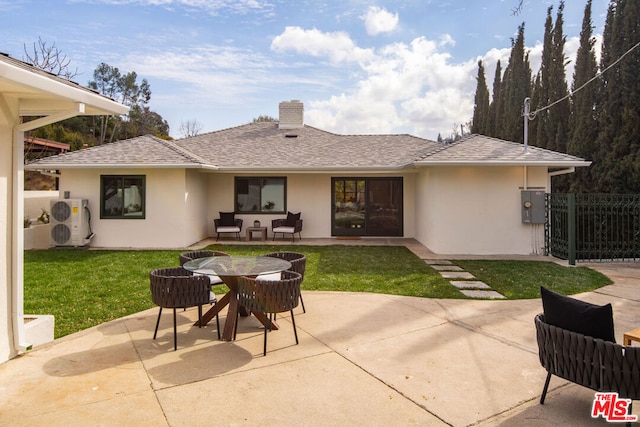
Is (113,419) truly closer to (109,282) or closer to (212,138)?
(109,282)

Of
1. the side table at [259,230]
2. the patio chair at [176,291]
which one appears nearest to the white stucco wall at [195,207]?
the side table at [259,230]

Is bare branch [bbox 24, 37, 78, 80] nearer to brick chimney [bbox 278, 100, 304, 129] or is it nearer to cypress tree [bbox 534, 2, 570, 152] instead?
brick chimney [bbox 278, 100, 304, 129]

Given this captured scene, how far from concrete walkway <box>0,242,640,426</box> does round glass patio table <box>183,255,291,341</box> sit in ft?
0.65

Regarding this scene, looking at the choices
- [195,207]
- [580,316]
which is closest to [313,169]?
[195,207]

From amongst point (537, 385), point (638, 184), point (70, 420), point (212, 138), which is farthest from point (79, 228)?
point (638, 184)

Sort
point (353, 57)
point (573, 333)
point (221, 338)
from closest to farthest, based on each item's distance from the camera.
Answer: point (573, 333), point (221, 338), point (353, 57)

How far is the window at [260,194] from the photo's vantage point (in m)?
14.9

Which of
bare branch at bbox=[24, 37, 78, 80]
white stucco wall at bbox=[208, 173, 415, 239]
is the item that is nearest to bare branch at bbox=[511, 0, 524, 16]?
white stucco wall at bbox=[208, 173, 415, 239]

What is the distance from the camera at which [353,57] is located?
618 inches

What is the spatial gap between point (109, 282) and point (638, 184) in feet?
48.7

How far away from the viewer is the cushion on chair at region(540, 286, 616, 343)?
3.00 meters

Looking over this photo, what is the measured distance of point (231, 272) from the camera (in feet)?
15.9

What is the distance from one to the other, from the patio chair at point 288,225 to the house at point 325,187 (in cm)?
54

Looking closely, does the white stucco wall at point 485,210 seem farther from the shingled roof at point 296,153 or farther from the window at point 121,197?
the window at point 121,197
